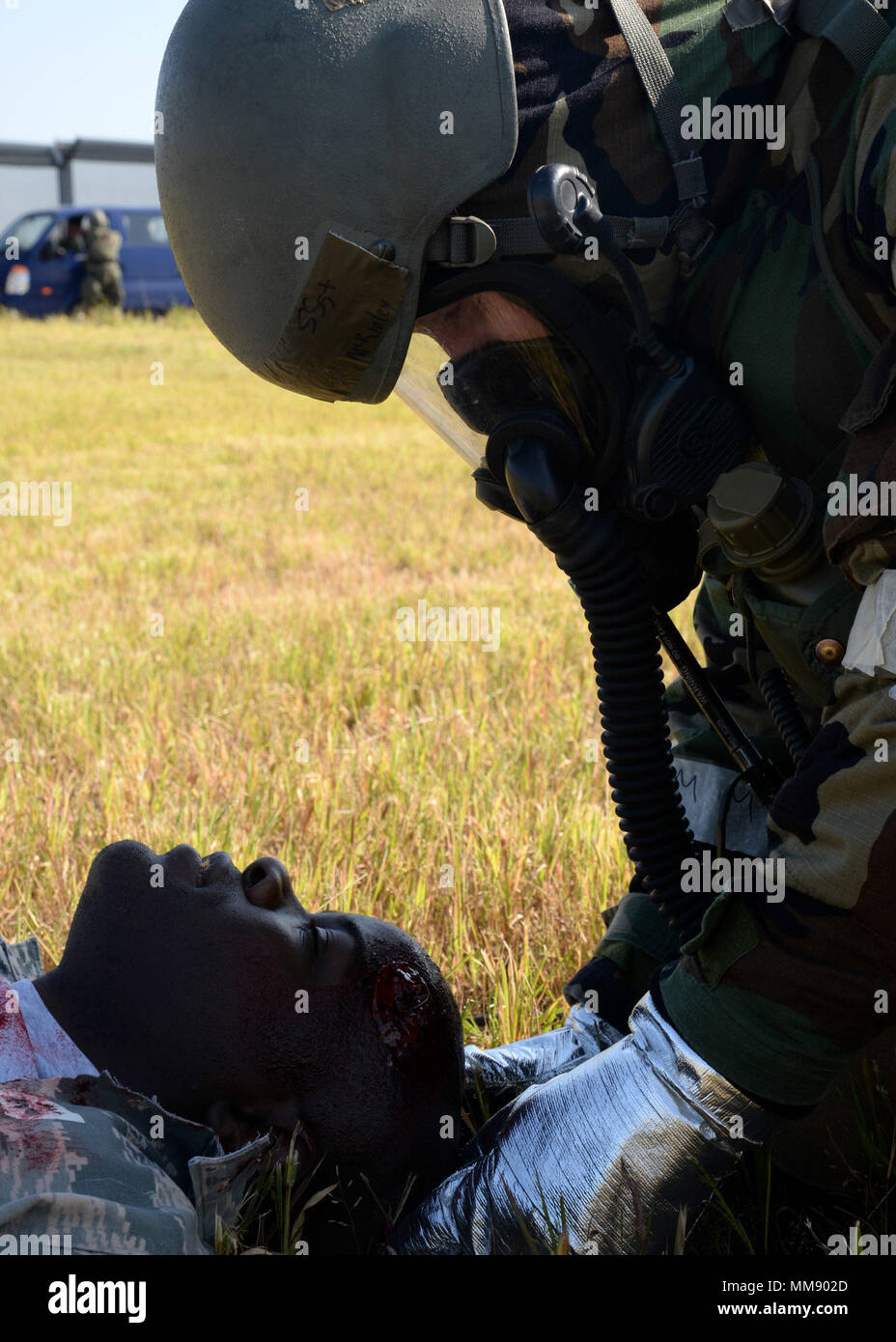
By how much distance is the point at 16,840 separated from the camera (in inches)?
121

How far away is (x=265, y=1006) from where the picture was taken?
1.85 metres

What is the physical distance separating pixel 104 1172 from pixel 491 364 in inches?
51.9

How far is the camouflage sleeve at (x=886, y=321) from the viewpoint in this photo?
5.32ft

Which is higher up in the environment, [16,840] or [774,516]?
[774,516]

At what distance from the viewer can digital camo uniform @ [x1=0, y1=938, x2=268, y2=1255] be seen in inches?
59.0

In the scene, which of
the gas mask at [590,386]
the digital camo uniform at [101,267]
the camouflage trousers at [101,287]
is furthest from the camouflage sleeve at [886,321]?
the camouflage trousers at [101,287]

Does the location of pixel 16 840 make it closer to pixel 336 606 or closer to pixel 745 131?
pixel 745 131

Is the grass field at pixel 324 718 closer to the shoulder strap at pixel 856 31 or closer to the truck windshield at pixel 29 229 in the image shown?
the shoulder strap at pixel 856 31

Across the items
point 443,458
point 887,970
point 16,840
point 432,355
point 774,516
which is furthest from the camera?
point 443,458

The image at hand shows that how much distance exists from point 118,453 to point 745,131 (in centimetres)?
847

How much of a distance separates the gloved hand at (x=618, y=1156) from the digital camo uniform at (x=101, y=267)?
62.4ft
